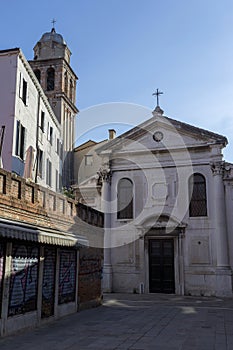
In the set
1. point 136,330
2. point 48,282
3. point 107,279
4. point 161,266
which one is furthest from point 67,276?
point 161,266

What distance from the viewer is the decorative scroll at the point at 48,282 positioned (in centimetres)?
940

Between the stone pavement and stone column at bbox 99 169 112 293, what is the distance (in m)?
5.31

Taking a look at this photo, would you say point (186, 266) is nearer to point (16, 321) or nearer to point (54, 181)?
point (54, 181)

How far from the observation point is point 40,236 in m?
8.21

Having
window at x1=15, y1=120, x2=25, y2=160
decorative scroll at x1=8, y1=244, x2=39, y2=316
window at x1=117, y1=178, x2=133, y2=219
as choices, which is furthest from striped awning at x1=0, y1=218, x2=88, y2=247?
window at x1=117, y1=178, x2=133, y2=219

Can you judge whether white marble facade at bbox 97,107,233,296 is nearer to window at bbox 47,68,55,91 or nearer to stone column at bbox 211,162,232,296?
stone column at bbox 211,162,232,296

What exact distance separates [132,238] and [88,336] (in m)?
11.8

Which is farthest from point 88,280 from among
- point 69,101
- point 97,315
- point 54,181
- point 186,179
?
point 69,101

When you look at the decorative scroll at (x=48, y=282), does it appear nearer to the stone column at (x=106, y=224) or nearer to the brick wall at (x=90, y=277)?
the brick wall at (x=90, y=277)

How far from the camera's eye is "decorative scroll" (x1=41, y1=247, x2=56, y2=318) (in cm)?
940

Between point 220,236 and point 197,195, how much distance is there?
98.2 inches

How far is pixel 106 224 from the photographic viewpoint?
2062 cm

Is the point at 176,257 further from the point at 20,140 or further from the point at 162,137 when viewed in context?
the point at 20,140

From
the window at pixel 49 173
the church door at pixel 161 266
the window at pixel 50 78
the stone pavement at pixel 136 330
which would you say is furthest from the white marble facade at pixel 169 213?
the window at pixel 50 78
